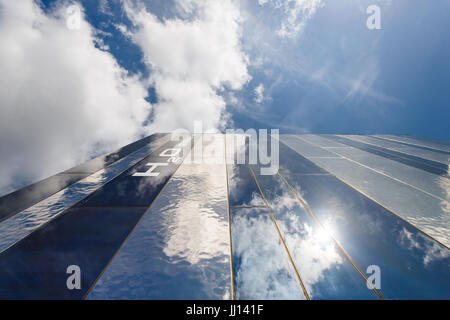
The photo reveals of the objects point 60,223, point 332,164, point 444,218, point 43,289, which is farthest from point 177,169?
point 444,218

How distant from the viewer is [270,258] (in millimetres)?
1982

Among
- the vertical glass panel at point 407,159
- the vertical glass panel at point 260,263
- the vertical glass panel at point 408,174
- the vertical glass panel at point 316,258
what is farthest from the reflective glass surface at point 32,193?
the vertical glass panel at point 407,159

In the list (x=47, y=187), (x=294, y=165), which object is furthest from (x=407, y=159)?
(x=47, y=187)

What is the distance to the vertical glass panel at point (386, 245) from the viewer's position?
1.77 metres

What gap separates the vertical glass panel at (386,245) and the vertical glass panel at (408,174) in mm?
1560

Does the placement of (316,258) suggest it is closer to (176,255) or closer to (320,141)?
(176,255)

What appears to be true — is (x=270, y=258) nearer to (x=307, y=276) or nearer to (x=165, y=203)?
(x=307, y=276)

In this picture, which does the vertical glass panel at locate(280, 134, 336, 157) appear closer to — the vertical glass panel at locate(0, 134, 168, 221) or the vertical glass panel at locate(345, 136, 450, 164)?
Result: the vertical glass panel at locate(345, 136, 450, 164)

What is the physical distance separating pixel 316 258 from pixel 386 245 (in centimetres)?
95

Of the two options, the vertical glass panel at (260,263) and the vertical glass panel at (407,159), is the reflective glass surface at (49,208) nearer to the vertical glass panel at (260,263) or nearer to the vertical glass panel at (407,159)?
the vertical glass panel at (260,263)

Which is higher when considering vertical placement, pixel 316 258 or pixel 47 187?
pixel 47 187

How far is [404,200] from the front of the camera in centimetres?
310

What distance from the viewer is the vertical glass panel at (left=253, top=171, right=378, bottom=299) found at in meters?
1.70
